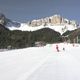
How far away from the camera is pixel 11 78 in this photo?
482 inches

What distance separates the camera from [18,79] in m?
11.9

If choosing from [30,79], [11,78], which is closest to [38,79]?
[30,79]

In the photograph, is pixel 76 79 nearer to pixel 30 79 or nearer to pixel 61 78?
pixel 61 78

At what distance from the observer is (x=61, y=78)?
1248cm

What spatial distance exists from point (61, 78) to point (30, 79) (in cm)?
137

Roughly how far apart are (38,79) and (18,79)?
0.84 meters

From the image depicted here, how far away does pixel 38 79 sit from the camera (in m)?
12.1

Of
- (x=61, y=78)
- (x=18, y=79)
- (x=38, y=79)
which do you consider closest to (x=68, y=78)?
(x=61, y=78)

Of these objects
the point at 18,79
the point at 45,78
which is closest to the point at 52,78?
the point at 45,78

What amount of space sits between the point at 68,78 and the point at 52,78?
71 cm

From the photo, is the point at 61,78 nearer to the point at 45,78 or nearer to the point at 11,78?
the point at 45,78

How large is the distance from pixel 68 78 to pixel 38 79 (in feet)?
4.42

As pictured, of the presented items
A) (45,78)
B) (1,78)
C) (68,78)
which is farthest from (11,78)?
(68,78)

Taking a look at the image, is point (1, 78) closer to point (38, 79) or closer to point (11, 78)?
point (11, 78)
